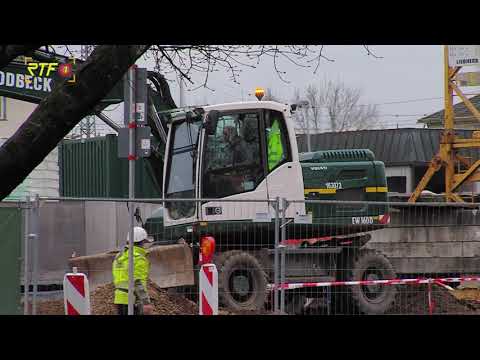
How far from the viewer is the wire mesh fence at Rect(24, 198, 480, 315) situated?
1080 cm

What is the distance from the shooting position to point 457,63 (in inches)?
917

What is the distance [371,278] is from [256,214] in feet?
9.27

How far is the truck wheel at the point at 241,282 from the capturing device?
1113 centimetres

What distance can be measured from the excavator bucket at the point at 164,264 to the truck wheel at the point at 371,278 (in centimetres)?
277

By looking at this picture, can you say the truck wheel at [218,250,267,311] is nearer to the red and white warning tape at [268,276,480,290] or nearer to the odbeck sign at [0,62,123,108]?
the red and white warning tape at [268,276,480,290]

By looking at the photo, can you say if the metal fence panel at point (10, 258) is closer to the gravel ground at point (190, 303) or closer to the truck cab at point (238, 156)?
the gravel ground at point (190, 303)

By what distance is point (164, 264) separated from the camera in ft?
36.3

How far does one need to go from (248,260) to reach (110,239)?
3.71 m

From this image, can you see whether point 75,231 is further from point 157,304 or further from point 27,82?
point 157,304

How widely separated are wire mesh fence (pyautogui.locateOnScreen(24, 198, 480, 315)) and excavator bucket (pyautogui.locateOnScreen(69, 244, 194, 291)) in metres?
0.01

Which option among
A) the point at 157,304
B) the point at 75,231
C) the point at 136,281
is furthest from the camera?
the point at 75,231

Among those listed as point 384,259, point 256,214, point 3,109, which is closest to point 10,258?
point 256,214

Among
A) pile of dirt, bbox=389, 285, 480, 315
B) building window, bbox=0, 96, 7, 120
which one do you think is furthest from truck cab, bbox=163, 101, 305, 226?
building window, bbox=0, 96, 7, 120
